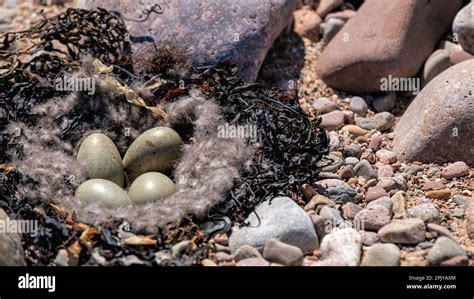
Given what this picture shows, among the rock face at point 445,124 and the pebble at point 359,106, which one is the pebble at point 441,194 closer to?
the rock face at point 445,124

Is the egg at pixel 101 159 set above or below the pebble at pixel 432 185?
above

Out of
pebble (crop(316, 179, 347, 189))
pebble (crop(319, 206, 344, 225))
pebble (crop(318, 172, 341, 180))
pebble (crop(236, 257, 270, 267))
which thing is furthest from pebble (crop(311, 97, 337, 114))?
pebble (crop(236, 257, 270, 267))

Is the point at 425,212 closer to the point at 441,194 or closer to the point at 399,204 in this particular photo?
the point at 399,204

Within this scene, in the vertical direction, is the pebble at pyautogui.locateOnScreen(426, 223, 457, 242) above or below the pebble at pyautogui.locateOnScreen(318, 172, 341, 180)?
below

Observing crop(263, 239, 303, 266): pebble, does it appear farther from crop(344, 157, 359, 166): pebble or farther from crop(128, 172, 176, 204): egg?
crop(344, 157, 359, 166): pebble

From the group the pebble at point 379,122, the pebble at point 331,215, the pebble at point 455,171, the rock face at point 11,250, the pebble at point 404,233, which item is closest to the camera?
the rock face at point 11,250

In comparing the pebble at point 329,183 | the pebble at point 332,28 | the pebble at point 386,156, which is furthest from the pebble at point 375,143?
the pebble at point 332,28
